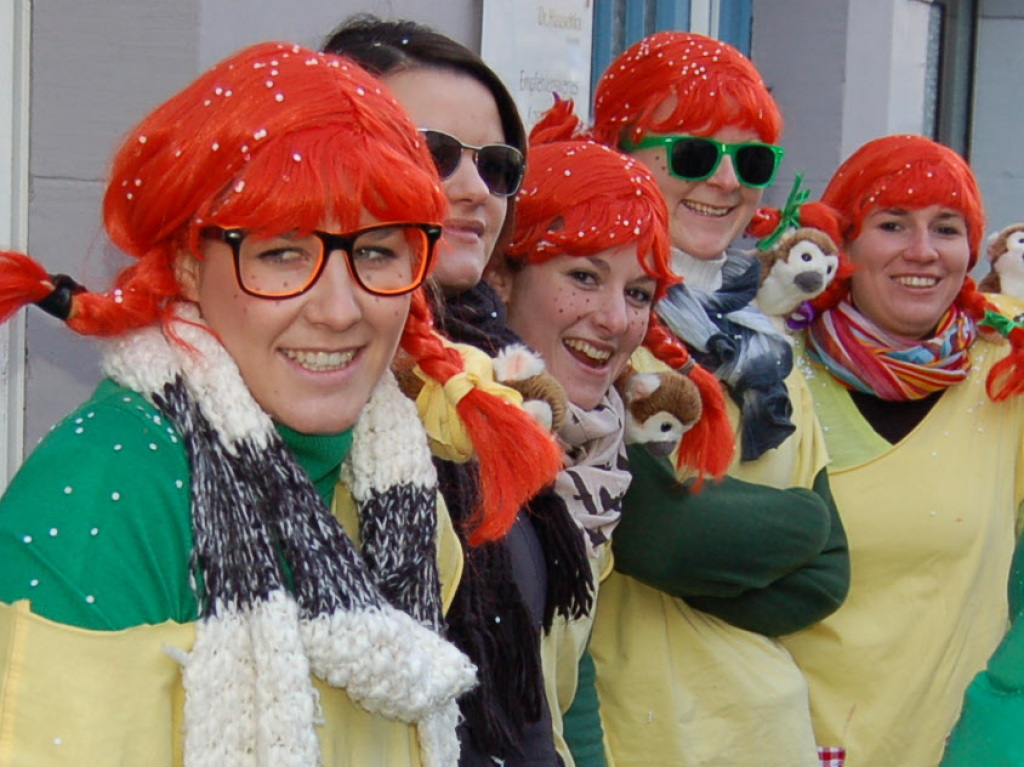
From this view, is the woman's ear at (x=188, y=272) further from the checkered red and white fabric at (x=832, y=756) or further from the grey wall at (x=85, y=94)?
the checkered red and white fabric at (x=832, y=756)

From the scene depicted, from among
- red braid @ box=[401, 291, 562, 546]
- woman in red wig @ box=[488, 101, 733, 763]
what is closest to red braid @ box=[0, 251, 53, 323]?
red braid @ box=[401, 291, 562, 546]

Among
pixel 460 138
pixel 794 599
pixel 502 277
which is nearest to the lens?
pixel 460 138

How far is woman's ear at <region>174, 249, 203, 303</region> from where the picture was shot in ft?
5.74

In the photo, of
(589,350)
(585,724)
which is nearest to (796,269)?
(589,350)

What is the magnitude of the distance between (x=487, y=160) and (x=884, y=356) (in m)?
1.35

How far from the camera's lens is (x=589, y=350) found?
2.56 m

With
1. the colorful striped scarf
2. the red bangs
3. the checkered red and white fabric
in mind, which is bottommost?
the checkered red and white fabric

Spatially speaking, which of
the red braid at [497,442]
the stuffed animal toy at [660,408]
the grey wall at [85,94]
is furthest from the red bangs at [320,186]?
the grey wall at [85,94]

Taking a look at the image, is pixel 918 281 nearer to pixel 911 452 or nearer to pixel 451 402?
pixel 911 452

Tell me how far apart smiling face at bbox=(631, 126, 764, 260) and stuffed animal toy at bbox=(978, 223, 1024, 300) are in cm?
119

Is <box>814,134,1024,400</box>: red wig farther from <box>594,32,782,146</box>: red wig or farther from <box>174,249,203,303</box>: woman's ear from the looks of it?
<box>174,249,203,303</box>: woman's ear

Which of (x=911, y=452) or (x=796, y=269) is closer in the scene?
(x=796, y=269)

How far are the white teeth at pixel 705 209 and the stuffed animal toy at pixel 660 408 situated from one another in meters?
0.48

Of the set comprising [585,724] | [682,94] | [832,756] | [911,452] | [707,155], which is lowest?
[832,756]
